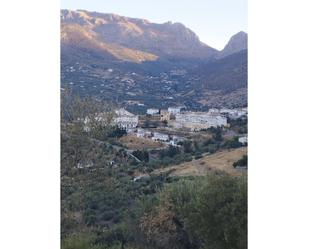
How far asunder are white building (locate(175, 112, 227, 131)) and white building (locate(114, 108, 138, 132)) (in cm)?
45

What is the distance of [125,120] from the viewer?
470 cm

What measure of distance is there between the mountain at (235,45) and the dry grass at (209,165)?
1057 mm

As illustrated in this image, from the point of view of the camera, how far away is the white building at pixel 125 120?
15.2ft

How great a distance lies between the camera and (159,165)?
14.8 ft

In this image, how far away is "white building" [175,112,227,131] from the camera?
4480 mm

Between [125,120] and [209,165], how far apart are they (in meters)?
1.00

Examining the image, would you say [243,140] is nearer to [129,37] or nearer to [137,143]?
[137,143]

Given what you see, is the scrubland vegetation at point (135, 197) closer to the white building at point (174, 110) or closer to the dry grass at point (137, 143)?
the dry grass at point (137, 143)

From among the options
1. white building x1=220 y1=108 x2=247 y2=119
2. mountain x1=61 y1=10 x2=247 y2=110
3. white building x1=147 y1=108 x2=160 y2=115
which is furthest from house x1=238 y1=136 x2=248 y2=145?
white building x1=147 y1=108 x2=160 y2=115

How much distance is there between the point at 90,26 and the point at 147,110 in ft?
3.89
